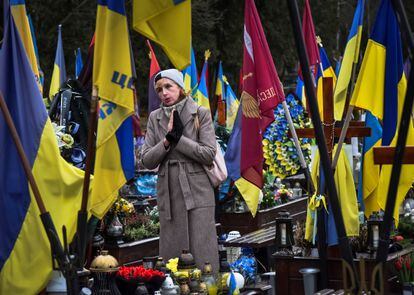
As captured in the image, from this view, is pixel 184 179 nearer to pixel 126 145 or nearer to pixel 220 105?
pixel 126 145

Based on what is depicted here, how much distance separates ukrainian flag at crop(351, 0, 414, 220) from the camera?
23.6 ft

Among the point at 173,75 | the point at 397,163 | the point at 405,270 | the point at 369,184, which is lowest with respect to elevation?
the point at 405,270

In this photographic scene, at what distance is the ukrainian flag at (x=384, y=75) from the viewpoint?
283 inches

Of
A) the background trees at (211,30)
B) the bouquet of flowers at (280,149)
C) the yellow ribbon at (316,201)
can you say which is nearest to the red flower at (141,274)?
the yellow ribbon at (316,201)

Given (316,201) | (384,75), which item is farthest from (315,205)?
(384,75)

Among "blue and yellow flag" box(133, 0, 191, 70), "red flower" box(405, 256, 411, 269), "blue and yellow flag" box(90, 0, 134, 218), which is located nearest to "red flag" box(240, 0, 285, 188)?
"red flower" box(405, 256, 411, 269)

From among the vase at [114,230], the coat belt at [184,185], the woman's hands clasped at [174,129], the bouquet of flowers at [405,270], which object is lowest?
the bouquet of flowers at [405,270]

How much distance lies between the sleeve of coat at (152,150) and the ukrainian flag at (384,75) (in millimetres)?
1459

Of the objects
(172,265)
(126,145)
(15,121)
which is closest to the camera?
(126,145)

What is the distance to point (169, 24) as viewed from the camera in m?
5.18

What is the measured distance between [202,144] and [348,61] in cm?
157

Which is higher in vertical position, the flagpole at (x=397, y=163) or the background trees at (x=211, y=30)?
the background trees at (x=211, y=30)

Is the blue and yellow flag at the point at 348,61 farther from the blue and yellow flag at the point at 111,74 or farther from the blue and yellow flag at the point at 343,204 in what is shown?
the blue and yellow flag at the point at 111,74

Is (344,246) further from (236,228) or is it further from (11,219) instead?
(236,228)
